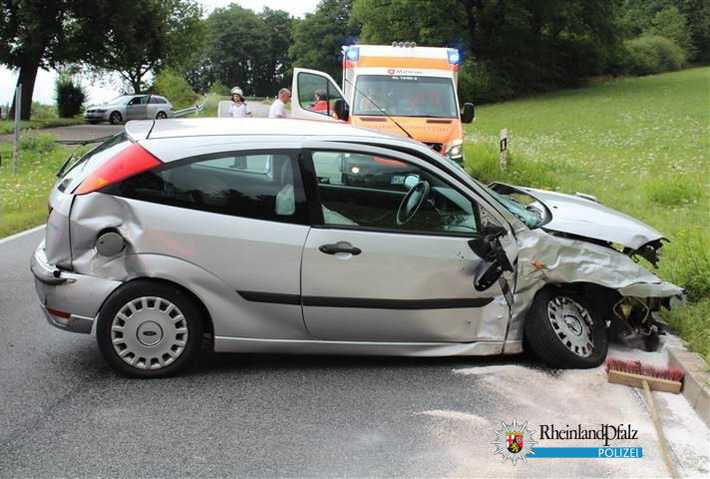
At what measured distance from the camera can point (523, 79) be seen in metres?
61.8

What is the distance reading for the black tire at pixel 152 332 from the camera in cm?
508

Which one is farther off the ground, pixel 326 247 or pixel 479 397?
pixel 326 247

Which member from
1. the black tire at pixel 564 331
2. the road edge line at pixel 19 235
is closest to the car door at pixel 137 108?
the road edge line at pixel 19 235

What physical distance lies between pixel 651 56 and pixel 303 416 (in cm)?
7650

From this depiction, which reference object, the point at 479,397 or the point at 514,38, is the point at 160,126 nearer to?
the point at 479,397

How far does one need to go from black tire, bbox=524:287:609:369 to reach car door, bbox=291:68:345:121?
8419 millimetres

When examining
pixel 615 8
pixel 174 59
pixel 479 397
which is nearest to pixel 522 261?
pixel 479 397

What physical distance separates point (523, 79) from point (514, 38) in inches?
124

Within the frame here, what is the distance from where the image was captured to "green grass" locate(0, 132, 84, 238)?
40.0 ft

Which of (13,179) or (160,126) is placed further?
(13,179)

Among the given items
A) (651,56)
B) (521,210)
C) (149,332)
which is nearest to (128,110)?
(521,210)

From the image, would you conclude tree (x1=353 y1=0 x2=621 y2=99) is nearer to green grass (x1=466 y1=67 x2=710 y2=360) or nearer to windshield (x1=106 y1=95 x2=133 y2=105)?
green grass (x1=466 y1=67 x2=710 y2=360)

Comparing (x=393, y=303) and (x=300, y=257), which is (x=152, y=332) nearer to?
(x=300, y=257)

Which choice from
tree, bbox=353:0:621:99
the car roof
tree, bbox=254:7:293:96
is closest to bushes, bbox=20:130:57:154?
the car roof
